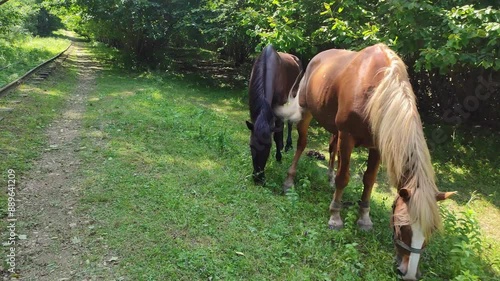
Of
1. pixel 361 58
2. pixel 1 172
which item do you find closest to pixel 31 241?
pixel 1 172

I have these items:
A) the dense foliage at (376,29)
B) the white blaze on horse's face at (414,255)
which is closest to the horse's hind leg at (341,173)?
the white blaze on horse's face at (414,255)

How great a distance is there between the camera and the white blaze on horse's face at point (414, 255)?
269 centimetres

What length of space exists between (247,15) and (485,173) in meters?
6.43

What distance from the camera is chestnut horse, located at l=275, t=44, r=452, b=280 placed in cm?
273

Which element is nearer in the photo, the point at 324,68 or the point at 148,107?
the point at 324,68

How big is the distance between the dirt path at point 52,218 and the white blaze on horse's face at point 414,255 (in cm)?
264

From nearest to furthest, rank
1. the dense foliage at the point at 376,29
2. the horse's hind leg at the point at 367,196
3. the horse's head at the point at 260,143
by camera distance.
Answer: the horse's hind leg at the point at 367,196 < the horse's head at the point at 260,143 < the dense foliage at the point at 376,29

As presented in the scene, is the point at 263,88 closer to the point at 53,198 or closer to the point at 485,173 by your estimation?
the point at 53,198

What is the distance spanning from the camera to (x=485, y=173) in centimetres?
617

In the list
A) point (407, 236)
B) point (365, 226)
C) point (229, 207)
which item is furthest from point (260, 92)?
point (407, 236)

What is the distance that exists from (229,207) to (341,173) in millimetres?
1361

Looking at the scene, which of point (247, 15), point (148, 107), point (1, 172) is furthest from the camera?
point (247, 15)

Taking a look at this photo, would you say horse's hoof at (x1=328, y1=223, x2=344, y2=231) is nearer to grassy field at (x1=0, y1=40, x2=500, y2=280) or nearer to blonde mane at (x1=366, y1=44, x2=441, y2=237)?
grassy field at (x1=0, y1=40, x2=500, y2=280)

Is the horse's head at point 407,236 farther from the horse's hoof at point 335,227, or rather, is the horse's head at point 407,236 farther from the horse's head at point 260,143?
the horse's head at point 260,143
